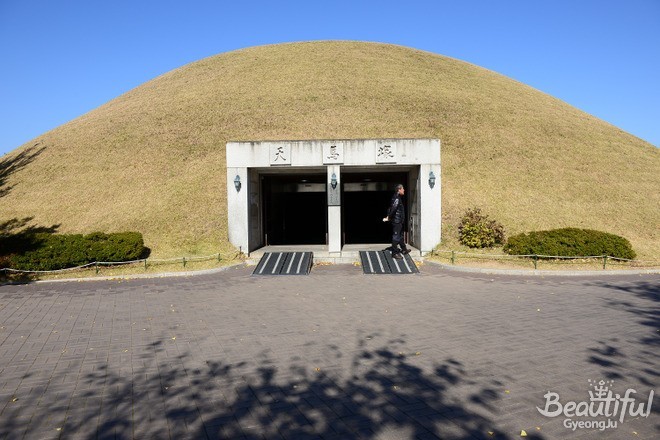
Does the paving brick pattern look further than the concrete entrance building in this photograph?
No

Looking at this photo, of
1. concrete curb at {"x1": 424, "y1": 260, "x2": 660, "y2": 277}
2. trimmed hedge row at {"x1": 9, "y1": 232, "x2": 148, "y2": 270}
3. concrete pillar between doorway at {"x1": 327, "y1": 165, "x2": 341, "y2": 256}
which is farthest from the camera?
concrete pillar between doorway at {"x1": 327, "y1": 165, "x2": 341, "y2": 256}

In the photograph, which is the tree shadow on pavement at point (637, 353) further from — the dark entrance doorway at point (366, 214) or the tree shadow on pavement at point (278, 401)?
the dark entrance doorway at point (366, 214)

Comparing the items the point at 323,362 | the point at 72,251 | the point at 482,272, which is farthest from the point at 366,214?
the point at 323,362

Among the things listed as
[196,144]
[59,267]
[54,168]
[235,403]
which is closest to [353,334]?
Result: [235,403]

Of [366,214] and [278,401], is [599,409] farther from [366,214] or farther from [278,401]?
[366,214]

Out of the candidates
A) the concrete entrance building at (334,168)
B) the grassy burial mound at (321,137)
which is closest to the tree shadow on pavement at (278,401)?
the concrete entrance building at (334,168)

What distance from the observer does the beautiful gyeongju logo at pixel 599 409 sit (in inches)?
186

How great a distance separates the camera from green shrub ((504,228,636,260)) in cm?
1582

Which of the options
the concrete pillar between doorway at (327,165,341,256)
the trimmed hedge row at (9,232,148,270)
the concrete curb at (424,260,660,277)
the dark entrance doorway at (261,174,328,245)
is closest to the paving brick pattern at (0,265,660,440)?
the concrete curb at (424,260,660,277)

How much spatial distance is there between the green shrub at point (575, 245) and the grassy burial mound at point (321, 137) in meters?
3.95

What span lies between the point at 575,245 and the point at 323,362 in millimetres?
13427

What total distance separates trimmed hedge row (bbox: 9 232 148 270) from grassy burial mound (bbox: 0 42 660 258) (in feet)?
8.75

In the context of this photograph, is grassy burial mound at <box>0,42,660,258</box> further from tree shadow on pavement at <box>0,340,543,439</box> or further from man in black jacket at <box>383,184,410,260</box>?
tree shadow on pavement at <box>0,340,543,439</box>

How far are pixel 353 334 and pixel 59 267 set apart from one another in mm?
13445
